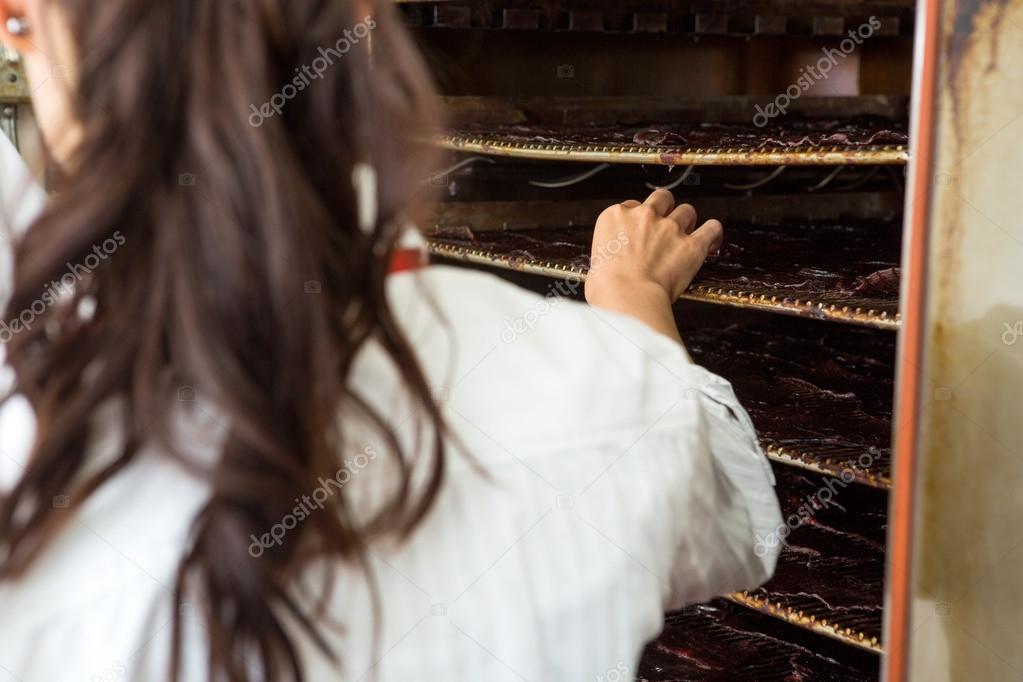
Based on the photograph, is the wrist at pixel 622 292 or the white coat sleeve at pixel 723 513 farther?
the wrist at pixel 622 292

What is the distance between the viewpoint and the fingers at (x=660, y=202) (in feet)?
4.92

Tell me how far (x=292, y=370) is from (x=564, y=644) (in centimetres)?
33

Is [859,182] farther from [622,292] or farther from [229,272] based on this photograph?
[229,272]

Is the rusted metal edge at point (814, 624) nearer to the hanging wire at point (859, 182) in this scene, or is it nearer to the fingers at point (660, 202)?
the fingers at point (660, 202)

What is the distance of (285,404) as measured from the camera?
677 mm

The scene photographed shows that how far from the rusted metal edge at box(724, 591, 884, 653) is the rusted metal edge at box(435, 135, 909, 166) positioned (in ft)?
1.87

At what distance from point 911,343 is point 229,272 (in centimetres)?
77

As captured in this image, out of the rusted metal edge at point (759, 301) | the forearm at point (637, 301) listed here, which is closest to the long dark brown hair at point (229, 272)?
the forearm at point (637, 301)

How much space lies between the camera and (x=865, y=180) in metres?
2.48

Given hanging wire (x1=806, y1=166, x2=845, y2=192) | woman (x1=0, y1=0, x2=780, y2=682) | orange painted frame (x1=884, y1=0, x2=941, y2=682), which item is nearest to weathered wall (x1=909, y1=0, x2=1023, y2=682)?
orange painted frame (x1=884, y1=0, x2=941, y2=682)

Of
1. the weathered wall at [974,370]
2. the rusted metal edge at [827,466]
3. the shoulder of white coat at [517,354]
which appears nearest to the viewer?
the shoulder of white coat at [517,354]

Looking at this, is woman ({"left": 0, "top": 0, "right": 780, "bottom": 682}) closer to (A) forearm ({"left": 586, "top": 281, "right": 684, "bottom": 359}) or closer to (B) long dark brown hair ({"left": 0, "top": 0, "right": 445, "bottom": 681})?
(B) long dark brown hair ({"left": 0, "top": 0, "right": 445, "bottom": 681})

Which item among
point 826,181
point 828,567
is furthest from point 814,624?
point 826,181

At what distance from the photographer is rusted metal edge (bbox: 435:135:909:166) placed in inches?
51.5
